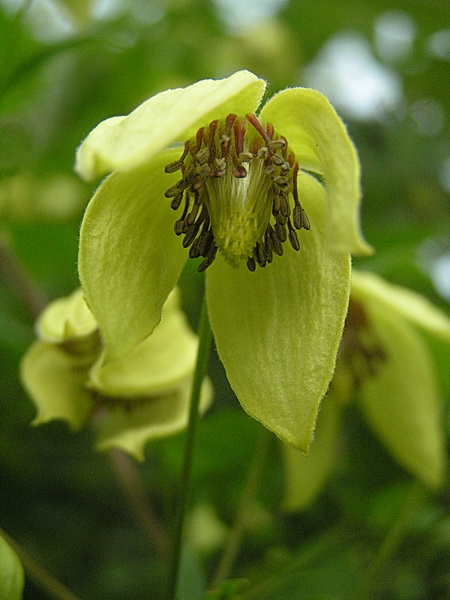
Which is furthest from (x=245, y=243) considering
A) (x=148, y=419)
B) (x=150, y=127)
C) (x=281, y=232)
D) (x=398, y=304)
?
(x=398, y=304)

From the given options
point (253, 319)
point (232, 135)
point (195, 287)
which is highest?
point (232, 135)

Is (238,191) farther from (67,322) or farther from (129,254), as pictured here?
(67,322)

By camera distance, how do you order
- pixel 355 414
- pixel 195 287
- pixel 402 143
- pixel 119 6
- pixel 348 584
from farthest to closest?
pixel 119 6 → pixel 402 143 → pixel 195 287 → pixel 355 414 → pixel 348 584

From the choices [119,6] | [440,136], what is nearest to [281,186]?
[440,136]

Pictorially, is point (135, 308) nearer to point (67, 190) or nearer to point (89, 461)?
point (89, 461)

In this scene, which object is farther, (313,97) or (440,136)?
(440,136)

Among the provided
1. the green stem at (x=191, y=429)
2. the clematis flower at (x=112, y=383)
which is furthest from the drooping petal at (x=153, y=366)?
the green stem at (x=191, y=429)

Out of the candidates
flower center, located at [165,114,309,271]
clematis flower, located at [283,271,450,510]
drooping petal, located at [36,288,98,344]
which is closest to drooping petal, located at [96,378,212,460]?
drooping petal, located at [36,288,98,344]
